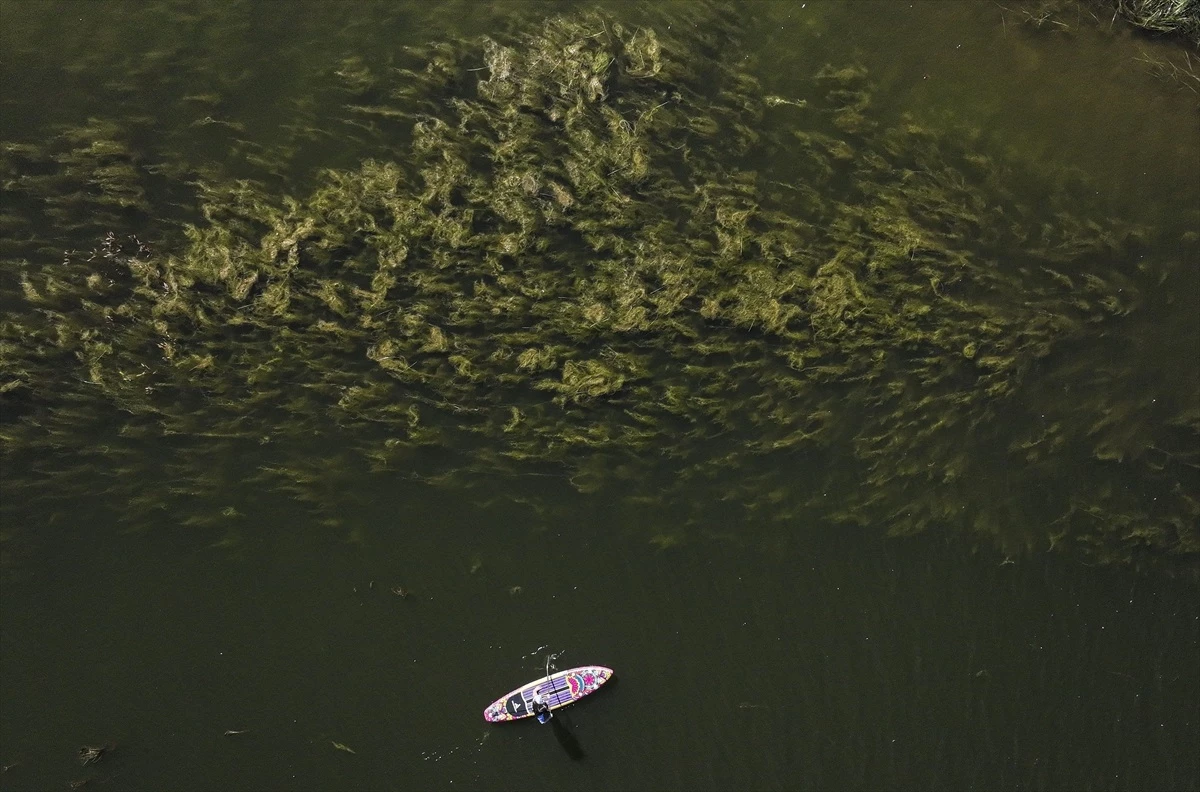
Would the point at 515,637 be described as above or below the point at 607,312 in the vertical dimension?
below

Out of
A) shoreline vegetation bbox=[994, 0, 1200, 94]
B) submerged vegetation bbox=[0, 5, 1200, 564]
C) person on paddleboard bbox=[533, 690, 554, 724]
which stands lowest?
person on paddleboard bbox=[533, 690, 554, 724]

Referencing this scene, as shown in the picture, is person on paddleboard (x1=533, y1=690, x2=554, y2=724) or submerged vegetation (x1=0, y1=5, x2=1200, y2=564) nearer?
person on paddleboard (x1=533, y1=690, x2=554, y2=724)

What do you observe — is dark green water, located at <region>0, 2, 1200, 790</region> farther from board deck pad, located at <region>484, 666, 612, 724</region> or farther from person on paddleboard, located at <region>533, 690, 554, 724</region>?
person on paddleboard, located at <region>533, 690, 554, 724</region>

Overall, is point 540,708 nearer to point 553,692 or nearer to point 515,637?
point 553,692

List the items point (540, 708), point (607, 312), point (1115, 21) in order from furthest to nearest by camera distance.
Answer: point (1115, 21)
point (607, 312)
point (540, 708)

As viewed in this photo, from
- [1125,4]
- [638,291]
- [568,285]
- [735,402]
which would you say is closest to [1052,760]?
[735,402]

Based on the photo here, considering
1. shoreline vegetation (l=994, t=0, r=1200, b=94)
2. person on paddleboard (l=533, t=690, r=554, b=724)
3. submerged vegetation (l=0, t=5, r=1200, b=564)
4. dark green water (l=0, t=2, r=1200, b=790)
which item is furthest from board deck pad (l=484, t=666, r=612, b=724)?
shoreline vegetation (l=994, t=0, r=1200, b=94)

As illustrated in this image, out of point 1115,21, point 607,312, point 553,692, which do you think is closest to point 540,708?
point 553,692

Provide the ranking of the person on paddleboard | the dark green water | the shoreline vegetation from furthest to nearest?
1. the shoreline vegetation
2. the dark green water
3. the person on paddleboard
